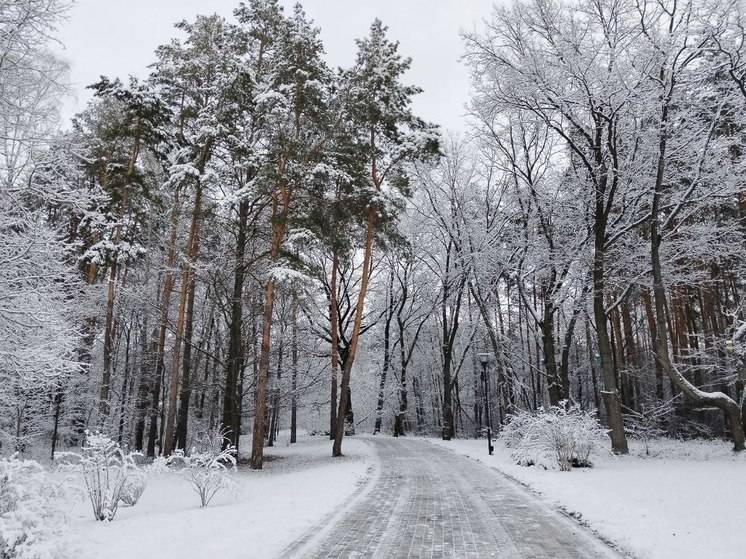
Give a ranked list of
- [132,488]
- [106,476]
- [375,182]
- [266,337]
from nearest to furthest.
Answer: [106,476] → [132,488] → [266,337] → [375,182]

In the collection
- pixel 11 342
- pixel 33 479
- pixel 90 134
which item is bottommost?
pixel 33 479

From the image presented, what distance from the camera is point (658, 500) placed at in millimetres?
7770

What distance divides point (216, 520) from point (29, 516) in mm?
3161

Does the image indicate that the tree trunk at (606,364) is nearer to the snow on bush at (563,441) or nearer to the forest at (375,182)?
the forest at (375,182)

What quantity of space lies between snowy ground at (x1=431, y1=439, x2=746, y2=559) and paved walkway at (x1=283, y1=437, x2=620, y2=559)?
1.53 feet

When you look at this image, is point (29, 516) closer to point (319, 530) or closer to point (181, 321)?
point (319, 530)

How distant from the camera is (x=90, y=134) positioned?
1841 cm

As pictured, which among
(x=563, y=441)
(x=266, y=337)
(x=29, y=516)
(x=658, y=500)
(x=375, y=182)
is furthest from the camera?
(x=375, y=182)

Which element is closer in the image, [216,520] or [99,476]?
[216,520]

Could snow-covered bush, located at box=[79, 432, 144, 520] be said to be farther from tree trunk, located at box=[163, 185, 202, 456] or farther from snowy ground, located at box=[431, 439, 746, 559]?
snowy ground, located at box=[431, 439, 746, 559]

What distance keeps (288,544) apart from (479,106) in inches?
620

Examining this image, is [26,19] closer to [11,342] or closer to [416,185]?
[11,342]

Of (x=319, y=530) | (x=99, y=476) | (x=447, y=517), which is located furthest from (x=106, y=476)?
(x=447, y=517)

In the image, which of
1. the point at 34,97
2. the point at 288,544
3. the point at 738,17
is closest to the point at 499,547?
the point at 288,544
